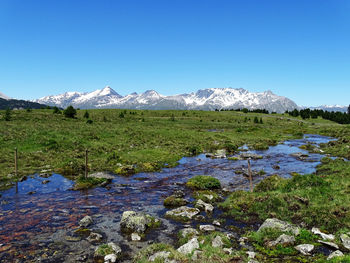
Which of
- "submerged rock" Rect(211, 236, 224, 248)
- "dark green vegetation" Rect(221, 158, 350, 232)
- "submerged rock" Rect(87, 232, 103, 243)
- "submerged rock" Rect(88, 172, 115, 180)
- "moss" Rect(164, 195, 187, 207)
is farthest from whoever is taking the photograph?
"submerged rock" Rect(88, 172, 115, 180)

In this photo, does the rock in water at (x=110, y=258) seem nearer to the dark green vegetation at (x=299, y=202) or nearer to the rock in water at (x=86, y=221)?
the rock in water at (x=86, y=221)

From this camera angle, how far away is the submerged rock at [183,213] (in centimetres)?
1710

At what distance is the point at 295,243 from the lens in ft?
42.0

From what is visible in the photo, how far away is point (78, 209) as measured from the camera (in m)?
18.4

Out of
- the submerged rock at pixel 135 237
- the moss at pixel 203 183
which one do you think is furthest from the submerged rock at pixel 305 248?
the moss at pixel 203 183

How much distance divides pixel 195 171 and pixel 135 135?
87.8ft

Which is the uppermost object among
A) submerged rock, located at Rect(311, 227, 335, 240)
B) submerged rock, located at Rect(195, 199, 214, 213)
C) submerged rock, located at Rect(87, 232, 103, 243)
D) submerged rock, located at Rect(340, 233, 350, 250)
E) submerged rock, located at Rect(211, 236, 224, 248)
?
submerged rock, located at Rect(340, 233, 350, 250)

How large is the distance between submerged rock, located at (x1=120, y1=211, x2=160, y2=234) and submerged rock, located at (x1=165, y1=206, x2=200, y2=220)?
1.51 meters

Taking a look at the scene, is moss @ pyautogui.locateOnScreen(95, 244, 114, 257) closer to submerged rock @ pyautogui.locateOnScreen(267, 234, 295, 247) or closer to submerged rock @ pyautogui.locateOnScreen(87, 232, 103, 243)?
submerged rock @ pyautogui.locateOnScreen(87, 232, 103, 243)

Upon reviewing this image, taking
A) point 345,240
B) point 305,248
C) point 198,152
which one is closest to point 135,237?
point 305,248

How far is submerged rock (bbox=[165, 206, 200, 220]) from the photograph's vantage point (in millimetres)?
17105

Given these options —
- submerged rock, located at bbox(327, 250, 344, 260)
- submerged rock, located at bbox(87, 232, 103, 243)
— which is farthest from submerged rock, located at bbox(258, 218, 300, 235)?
submerged rock, located at bbox(87, 232, 103, 243)

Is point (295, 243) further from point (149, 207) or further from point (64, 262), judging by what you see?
point (64, 262)

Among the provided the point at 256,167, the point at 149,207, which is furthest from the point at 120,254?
the point at 256,167
